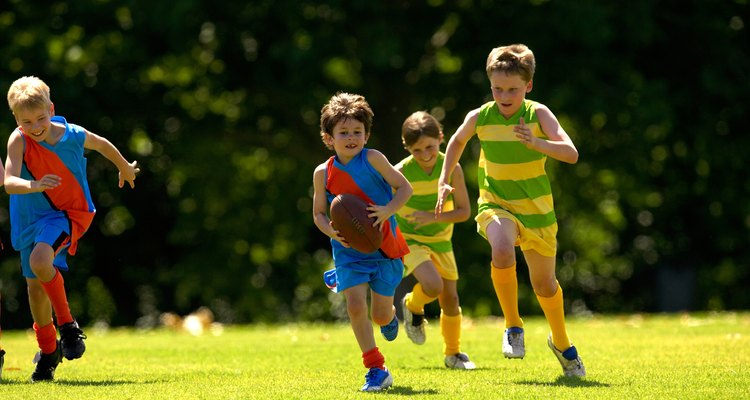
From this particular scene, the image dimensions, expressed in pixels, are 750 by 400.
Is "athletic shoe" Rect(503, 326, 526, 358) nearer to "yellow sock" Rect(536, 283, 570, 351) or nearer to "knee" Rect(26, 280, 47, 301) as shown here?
"yellow sock" Rect(536, 283, 570, 351)

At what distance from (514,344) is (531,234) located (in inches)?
31.0

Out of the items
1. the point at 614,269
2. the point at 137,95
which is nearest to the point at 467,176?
the point at 137,95

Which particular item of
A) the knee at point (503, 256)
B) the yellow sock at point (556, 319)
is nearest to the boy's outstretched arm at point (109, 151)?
the knee at point (503, 256)

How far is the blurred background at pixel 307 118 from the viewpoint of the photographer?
17312 millimetres

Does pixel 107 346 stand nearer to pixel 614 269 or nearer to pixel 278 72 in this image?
pixel 278 72

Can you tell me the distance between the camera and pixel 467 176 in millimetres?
21984

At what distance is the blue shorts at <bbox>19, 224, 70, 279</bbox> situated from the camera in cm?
797

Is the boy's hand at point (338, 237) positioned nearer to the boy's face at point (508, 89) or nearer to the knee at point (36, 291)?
the boy's face at point (508, 89)

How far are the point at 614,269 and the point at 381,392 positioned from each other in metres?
22.2

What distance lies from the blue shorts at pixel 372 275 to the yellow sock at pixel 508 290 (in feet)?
2.62

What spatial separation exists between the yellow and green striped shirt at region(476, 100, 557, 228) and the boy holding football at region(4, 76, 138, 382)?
239cm

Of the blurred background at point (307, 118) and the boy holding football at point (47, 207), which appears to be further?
the blurred background at point (307, 118)

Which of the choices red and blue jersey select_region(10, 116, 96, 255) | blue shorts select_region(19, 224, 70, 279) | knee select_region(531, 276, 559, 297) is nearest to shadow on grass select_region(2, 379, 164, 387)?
blue shorts select_region(19, 224, 70, 279)

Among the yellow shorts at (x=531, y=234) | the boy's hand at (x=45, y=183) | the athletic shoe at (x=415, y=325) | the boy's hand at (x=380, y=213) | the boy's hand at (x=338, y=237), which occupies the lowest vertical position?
the athletic shoe at (x=415, y=325)
